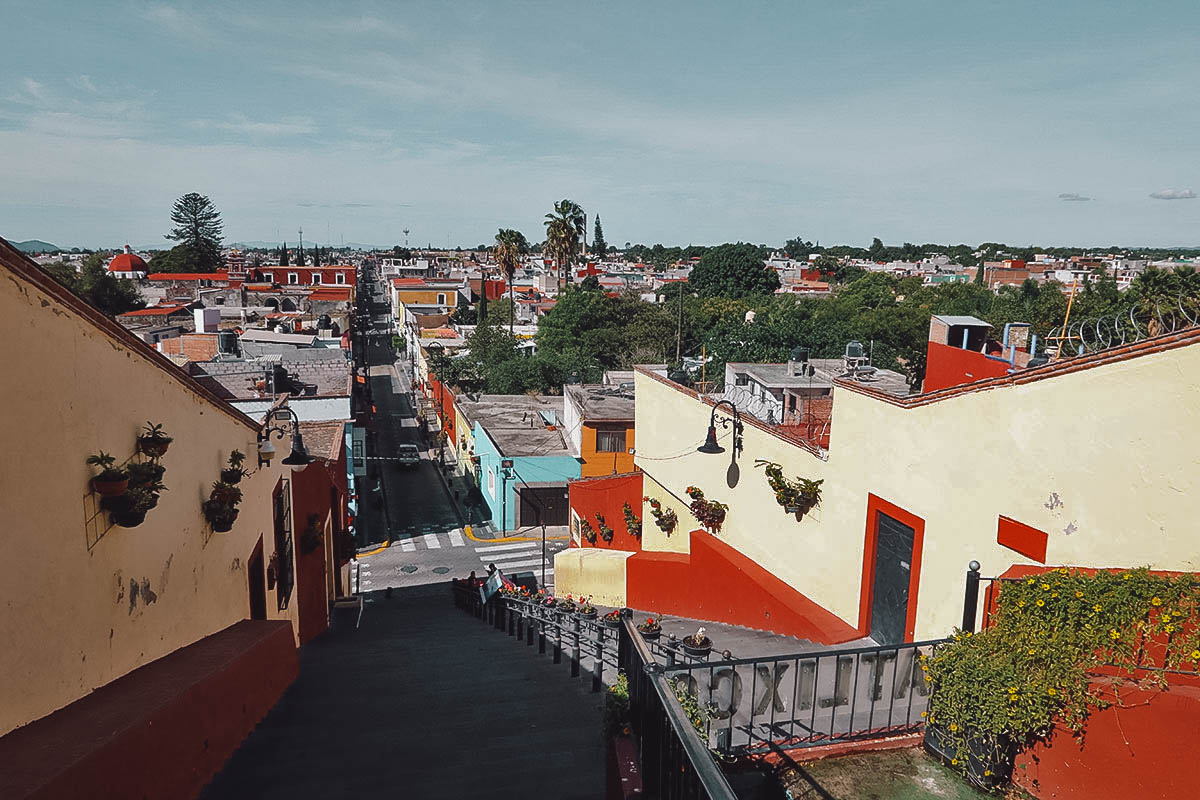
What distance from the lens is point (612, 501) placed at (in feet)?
68.6

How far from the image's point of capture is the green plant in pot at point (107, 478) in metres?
5.25

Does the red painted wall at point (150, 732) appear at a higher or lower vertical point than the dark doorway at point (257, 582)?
higher

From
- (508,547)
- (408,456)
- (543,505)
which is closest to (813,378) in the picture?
(508,547)

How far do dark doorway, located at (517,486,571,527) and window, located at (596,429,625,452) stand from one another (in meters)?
2.72

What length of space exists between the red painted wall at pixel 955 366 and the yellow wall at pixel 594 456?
663 inches

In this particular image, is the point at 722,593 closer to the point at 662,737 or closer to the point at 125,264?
the point at 662,737

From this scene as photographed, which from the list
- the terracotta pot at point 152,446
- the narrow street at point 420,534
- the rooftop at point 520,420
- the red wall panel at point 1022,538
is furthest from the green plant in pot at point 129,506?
the rooftop at point 520,420

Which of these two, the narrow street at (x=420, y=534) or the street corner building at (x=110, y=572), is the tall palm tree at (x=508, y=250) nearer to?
the narrow street at (x=420, y=534)

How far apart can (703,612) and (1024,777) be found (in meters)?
9.12

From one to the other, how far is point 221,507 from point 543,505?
2264 centimetres

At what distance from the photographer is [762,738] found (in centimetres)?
612

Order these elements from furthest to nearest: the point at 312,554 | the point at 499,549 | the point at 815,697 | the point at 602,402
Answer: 1. the point at 602,402
2. the point at 499,549
3. the point at 312,554
4. the point at 815,697

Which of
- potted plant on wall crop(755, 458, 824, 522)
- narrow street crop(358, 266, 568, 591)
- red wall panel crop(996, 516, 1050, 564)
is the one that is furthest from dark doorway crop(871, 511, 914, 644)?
narrow street crop(358, 266, 568, 591)

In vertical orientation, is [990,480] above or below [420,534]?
above
